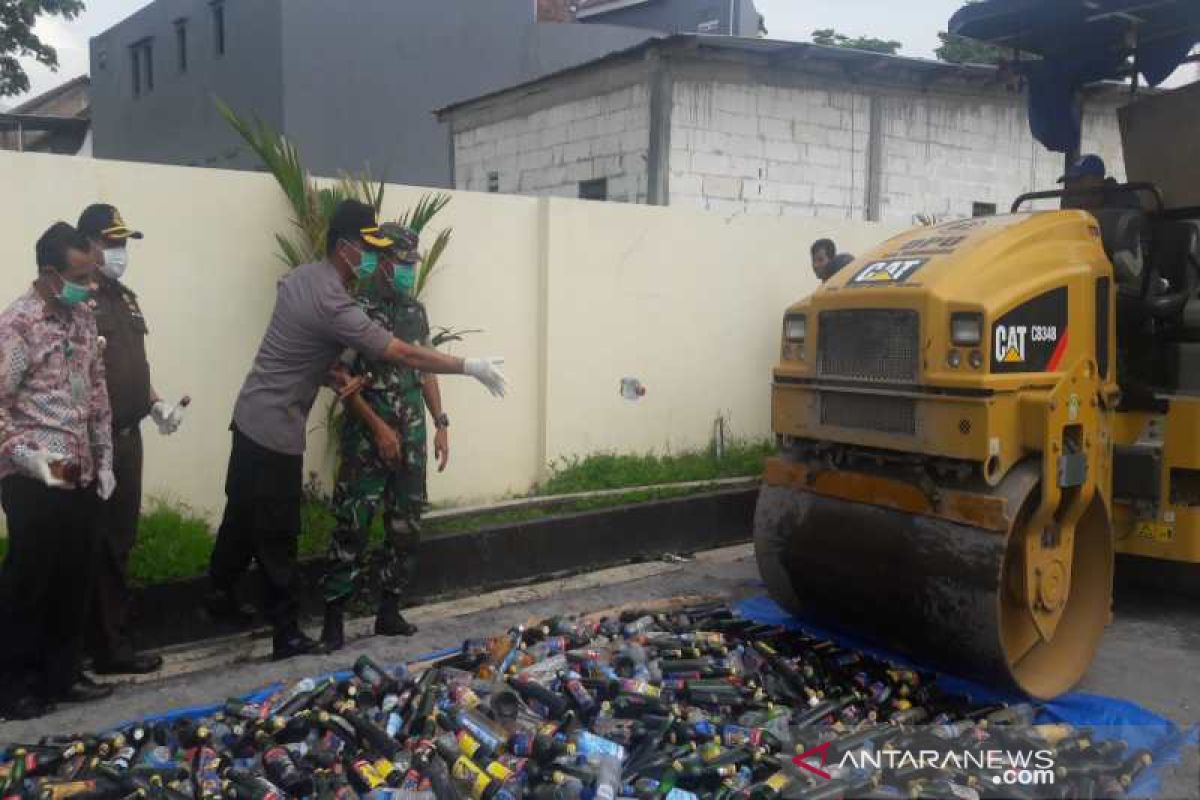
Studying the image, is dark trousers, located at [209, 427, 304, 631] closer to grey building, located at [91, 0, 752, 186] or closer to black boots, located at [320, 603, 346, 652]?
black boots, located at [320, 603, 346, 652]

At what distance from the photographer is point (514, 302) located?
7.44m

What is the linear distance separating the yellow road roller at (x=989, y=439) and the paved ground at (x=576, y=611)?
0.38m

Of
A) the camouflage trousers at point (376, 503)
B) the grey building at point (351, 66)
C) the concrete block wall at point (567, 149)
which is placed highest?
the grey building at point (351, 66)

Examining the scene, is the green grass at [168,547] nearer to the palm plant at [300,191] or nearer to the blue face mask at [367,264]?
the palm plant at [300,191]

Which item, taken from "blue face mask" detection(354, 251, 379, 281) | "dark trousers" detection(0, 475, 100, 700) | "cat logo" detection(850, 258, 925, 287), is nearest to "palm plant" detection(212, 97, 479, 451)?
"blue face mask" detection(354, 251, 379, 281)

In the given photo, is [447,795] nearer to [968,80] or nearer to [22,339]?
[22,339]

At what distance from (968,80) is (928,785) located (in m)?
11.4

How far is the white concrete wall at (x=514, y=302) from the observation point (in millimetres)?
5859

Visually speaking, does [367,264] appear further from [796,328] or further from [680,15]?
[680,15]

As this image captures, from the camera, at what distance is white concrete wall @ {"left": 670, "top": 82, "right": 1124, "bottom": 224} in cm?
1191

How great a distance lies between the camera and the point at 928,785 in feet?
11.6

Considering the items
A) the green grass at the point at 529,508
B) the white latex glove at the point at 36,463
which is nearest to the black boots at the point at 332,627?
the green grass at the point at 529,508

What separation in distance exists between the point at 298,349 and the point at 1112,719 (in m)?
3.79

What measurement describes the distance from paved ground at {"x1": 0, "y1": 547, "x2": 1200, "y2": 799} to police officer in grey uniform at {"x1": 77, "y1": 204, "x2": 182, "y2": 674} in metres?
0.25
